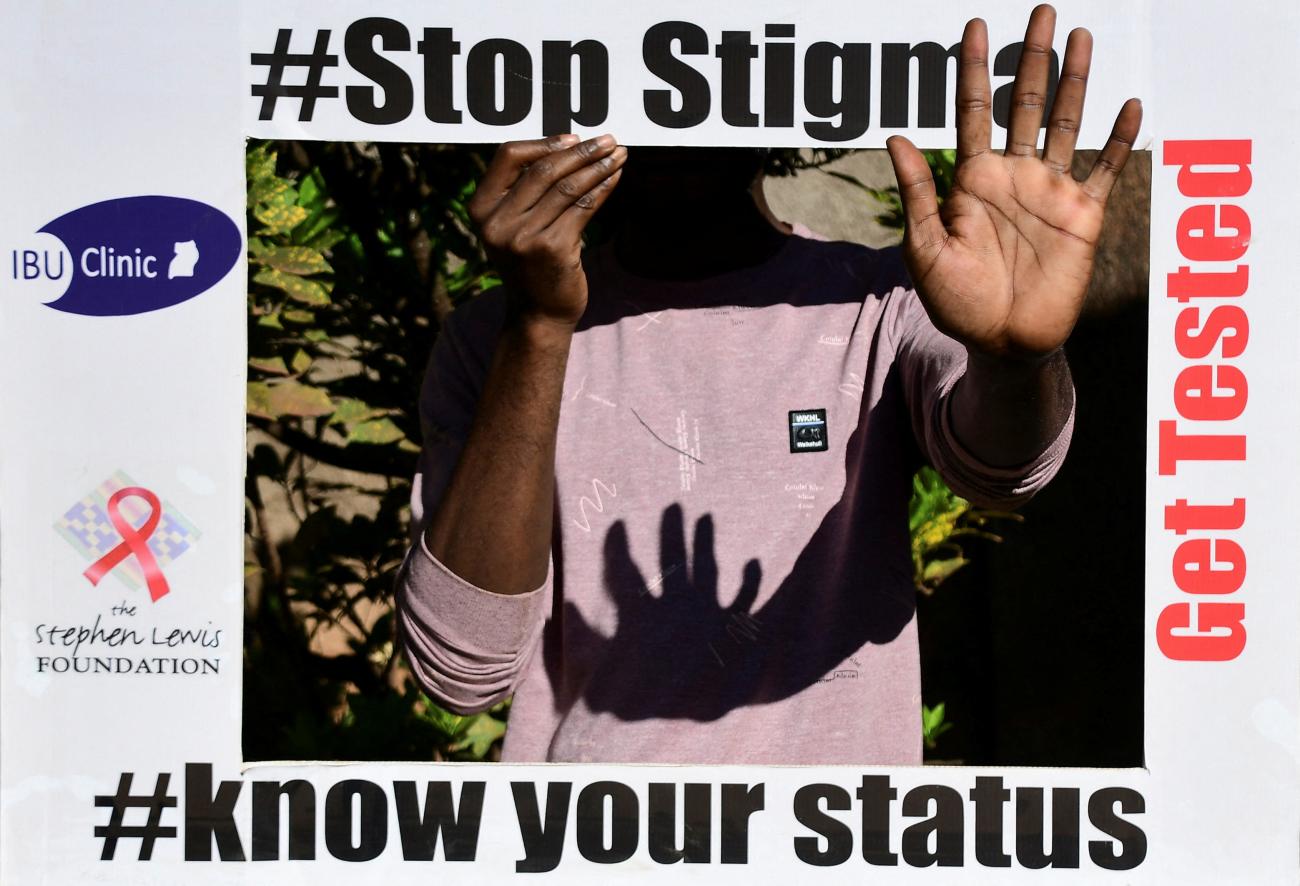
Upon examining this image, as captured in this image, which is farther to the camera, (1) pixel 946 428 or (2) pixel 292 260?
(2) pixel 292 260

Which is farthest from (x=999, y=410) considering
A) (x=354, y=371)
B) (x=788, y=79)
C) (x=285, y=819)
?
(x=354, y=371)

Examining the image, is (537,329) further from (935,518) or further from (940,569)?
(940,569)

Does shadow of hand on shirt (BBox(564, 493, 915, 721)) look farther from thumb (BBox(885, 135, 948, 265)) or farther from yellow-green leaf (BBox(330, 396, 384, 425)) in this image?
yellow-green leaf (BBox(330, 396, 384, 425))

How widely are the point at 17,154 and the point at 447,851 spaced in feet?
3.50

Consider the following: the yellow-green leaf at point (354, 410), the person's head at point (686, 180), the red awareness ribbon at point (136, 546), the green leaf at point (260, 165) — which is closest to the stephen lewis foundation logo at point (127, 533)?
the red awareness ribbon at point (136, 546)

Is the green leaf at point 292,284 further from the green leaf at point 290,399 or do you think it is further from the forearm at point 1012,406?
the forearm at point 1012,406

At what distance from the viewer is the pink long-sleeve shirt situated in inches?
65.6

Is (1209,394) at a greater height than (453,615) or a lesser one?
greater

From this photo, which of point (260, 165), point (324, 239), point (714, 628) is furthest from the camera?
point (324, 239)

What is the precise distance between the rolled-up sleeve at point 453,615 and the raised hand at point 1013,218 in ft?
2.13

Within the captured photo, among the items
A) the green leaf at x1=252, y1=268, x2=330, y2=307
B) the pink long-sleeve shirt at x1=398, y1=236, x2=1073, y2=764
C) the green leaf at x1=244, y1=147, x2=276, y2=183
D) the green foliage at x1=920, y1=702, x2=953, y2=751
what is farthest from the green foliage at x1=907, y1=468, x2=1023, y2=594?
the green leaf at x1=244, y1=147, x2=276, y2=183

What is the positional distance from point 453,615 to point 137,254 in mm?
620

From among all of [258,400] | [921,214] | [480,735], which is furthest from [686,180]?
[480,735]

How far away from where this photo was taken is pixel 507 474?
160 centimetres
